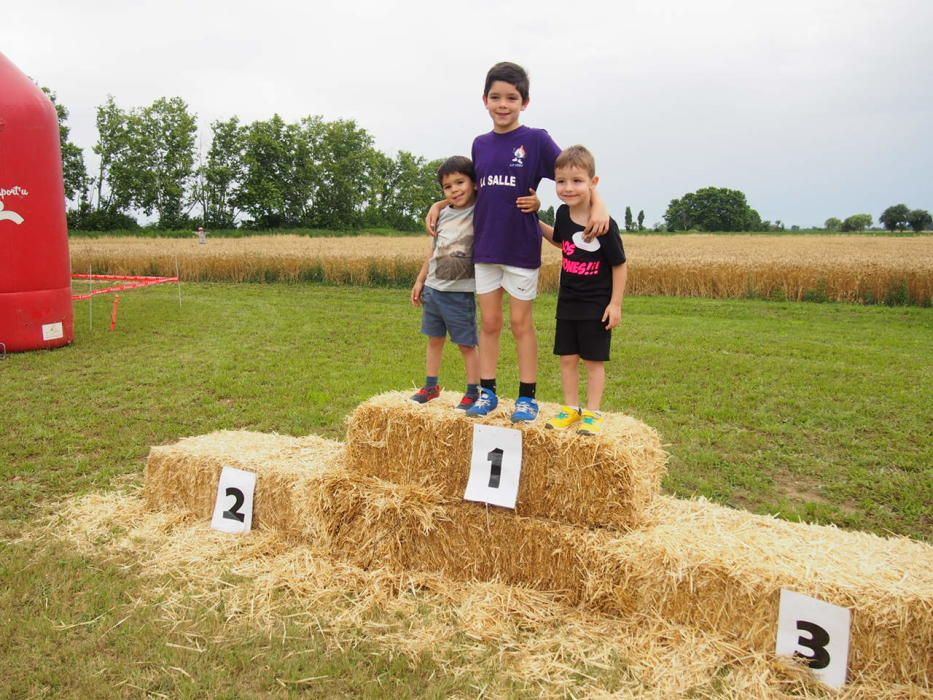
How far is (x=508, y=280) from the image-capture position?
→ 372 centimetres

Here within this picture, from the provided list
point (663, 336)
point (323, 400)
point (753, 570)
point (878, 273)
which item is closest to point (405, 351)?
point (323, 400)

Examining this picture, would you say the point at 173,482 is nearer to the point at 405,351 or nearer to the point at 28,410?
the point at 28,410

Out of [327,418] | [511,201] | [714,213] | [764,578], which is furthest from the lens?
[714,213]

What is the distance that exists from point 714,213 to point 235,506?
9078cm

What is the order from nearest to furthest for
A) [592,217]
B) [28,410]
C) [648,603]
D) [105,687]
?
[105,687]
[648,603]
[592,217]
[28,410]

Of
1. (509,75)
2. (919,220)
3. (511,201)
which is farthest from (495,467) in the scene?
(919,220)

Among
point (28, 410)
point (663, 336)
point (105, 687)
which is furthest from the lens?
point (663, 336)

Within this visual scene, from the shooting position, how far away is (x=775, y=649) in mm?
2852

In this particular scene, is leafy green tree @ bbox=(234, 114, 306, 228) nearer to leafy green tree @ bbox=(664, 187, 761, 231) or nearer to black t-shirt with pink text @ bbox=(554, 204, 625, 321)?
leafy green tree @ bbox=(664, 187, 761, 231)

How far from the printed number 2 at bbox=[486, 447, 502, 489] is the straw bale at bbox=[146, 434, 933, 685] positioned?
0.17 meters

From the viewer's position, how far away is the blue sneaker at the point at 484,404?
3625 millimetres

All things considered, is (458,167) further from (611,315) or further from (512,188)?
(611,315)

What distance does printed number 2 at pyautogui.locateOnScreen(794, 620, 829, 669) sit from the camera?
2.75 metres

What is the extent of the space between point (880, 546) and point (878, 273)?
45.1ft
